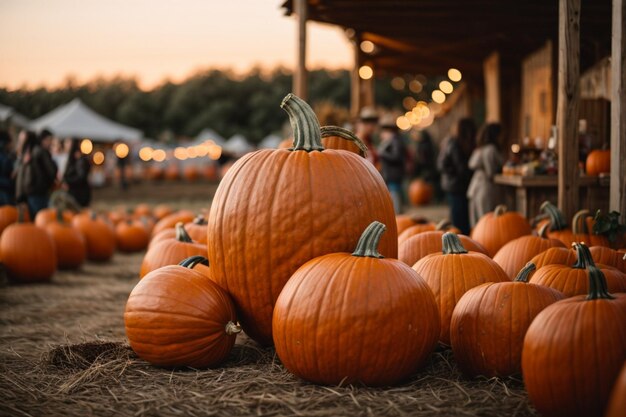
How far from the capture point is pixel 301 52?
25.1 feet

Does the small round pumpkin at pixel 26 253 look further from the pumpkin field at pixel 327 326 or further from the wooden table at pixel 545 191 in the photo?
the wooden table at pixel 545 191

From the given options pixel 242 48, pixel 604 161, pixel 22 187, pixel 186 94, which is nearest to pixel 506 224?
pixel 604 161

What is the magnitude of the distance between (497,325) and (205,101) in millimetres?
60917

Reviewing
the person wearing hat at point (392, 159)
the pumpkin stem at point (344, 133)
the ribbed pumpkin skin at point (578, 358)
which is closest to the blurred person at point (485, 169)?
the person wearing hat at point (392, 159)

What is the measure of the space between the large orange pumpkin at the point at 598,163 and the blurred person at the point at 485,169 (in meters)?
1.87

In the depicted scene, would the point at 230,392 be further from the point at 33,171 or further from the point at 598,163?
the point at 33,171

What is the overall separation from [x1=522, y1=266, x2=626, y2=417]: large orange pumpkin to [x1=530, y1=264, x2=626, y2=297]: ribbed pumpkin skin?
757 millimetres

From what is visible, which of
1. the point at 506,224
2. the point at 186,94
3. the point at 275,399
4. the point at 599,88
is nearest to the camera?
the point at 275,399

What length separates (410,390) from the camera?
2.98 meters

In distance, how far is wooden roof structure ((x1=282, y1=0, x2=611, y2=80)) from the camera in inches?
336

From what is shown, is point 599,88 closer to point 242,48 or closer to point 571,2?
point 571,2

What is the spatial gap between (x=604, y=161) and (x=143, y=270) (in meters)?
4.08

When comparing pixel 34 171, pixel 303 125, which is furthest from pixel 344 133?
pixel 34 171

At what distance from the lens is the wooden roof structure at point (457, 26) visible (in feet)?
28.0
